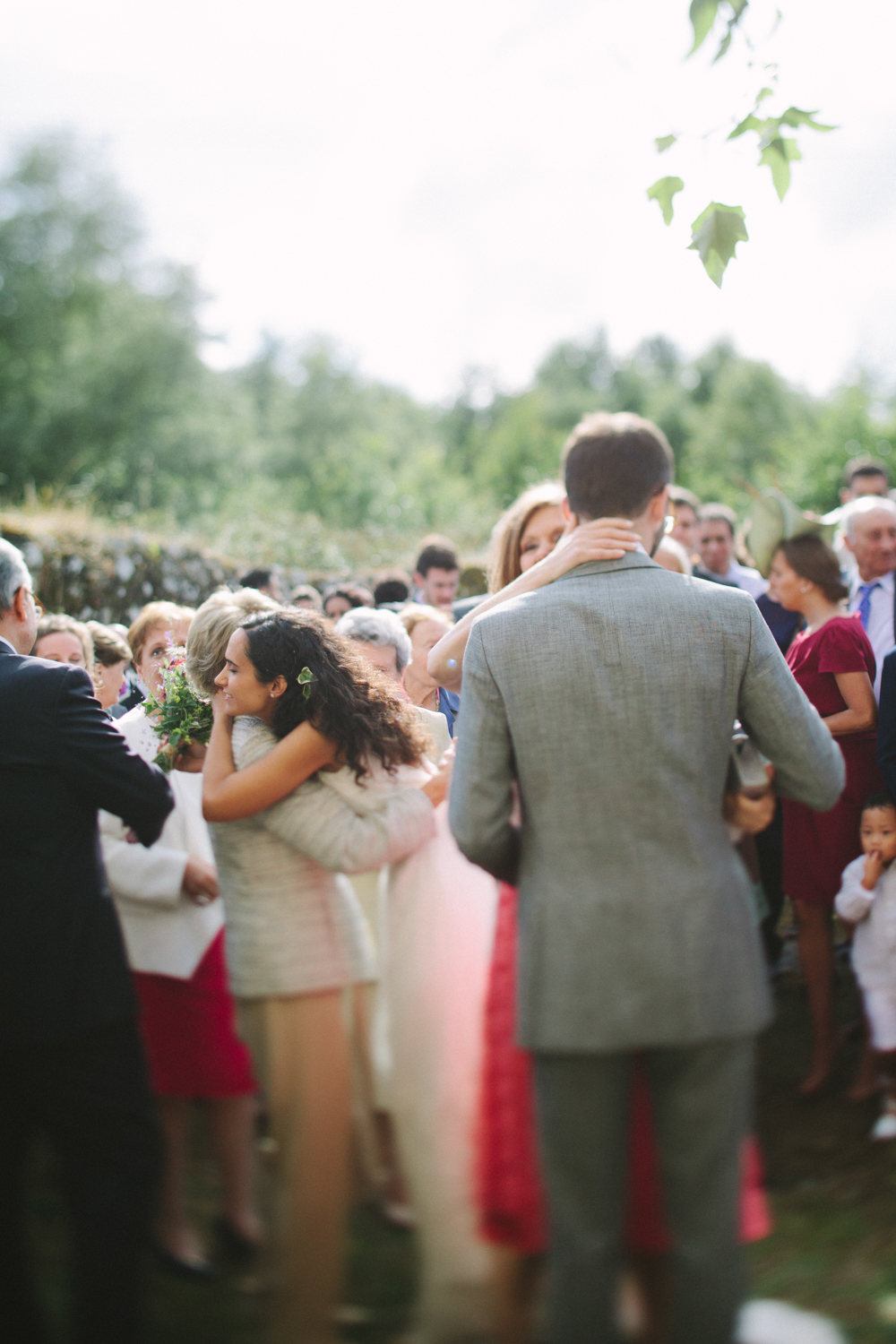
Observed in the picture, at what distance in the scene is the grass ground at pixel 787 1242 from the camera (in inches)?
88.0

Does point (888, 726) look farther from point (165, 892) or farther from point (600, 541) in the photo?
point (165, 892)

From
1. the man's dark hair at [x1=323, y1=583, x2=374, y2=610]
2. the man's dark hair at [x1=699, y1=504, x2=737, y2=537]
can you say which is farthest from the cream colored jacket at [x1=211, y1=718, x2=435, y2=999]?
the man's dark hair at [x1=699, y1=504, x2=737, y2=537]

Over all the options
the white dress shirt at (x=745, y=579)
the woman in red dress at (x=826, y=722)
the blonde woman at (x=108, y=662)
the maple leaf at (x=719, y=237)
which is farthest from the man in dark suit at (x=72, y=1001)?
the white dress shirt at (x=745, y=579)

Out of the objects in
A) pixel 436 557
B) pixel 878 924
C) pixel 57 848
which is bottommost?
pixel 878 924

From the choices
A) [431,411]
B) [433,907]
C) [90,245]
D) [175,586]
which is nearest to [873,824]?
[433,907]

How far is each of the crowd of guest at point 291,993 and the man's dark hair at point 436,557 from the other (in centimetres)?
393

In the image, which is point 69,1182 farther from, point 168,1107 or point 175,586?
point 175,586

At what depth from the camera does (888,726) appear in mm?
3523

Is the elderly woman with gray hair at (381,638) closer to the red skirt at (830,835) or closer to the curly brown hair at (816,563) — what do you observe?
the red skirt at (830,835)

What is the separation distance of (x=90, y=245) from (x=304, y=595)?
3576 centimetres

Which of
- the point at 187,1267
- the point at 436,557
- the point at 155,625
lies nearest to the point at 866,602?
the point at 436,557

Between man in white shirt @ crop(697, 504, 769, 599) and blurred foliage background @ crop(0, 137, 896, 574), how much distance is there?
→ 103 cm

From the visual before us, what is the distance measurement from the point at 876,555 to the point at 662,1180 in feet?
12.9

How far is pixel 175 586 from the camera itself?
884cm
